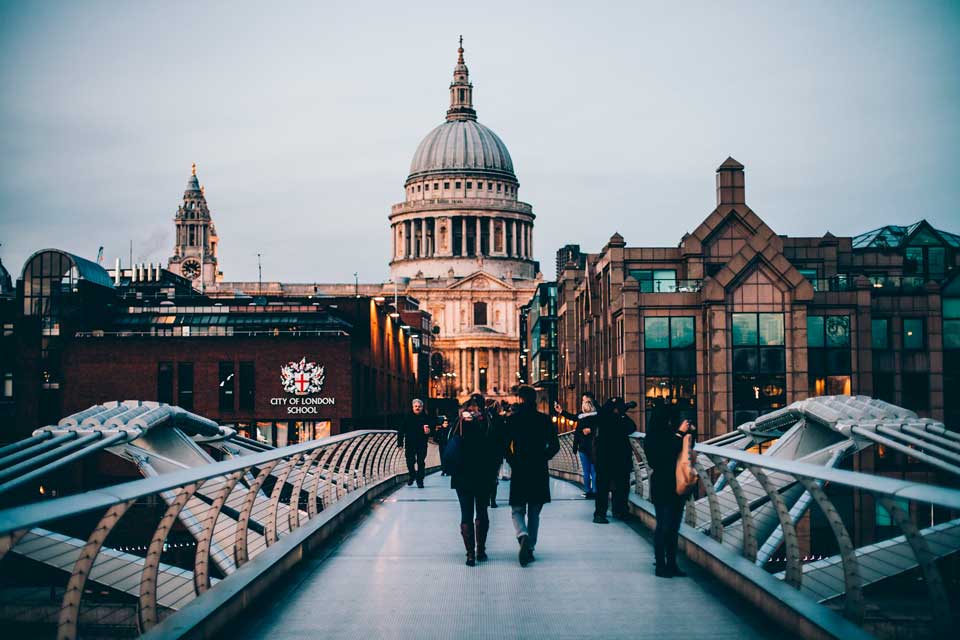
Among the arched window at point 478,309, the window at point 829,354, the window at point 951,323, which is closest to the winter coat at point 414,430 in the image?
the window at point 829,354

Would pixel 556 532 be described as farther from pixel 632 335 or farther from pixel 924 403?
pixel 924 403

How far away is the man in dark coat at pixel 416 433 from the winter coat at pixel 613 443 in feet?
16.0

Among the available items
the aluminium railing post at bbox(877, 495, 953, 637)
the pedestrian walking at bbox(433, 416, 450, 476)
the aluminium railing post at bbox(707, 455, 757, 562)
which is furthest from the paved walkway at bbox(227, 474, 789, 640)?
the pedestrian walking at bbox(433, 416, 450, 476)

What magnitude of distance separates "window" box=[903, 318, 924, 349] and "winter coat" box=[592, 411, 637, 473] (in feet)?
127

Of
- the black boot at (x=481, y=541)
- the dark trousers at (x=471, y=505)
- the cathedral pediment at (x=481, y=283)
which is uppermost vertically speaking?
the cathedral pediment at (x=481, y=283)

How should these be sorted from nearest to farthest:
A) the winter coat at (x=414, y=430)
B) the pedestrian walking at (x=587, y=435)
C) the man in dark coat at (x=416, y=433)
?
the pedestrian walking at (x=587, y=435) < the man in dark coat at (x=416, y=433) < the winter coat at (x=414, y=430)

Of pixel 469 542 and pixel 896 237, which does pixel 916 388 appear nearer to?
pixel 896 237

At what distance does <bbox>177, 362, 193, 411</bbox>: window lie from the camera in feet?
215

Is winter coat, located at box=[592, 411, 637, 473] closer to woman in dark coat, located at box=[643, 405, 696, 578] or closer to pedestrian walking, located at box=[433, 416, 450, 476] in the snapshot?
woman in dark coat, located at box=[643, 405, 696, 578]

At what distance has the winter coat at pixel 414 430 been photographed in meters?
22.5

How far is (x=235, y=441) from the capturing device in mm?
21641

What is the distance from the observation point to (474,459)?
542 inches

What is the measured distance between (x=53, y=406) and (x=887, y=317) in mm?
49786

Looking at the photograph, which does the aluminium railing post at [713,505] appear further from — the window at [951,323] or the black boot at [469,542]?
the window at [951,323]
